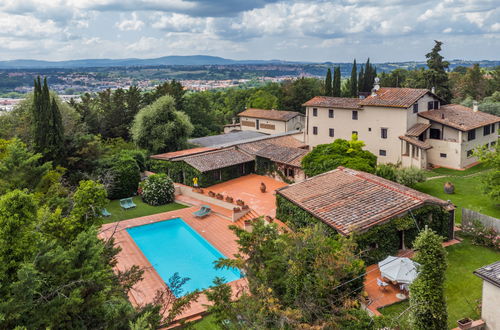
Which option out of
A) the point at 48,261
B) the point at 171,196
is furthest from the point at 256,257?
the point at 171,196

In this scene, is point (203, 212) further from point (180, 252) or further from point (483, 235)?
point (483, 235)

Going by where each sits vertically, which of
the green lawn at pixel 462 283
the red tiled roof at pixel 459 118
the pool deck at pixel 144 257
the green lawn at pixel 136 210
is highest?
the red tiled roof at pixel 459 118

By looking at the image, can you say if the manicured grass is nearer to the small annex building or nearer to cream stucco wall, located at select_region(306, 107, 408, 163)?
the small annex building

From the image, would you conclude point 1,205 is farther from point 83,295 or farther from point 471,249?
point 471,249

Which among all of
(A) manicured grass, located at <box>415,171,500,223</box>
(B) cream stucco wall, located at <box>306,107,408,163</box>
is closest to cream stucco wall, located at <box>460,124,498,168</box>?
(A) manicured grass, located at <box>415,171,500,223</box>

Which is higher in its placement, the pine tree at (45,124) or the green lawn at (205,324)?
the pine tree at (45,124)

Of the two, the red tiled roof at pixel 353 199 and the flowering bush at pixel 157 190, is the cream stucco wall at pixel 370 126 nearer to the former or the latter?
the red tiled roof at pixel 353 199

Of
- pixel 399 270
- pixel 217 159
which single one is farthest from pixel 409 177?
pixel 217 159

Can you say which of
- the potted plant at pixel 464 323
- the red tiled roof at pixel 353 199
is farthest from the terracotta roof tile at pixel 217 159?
the potted plant at pixel 464 323
